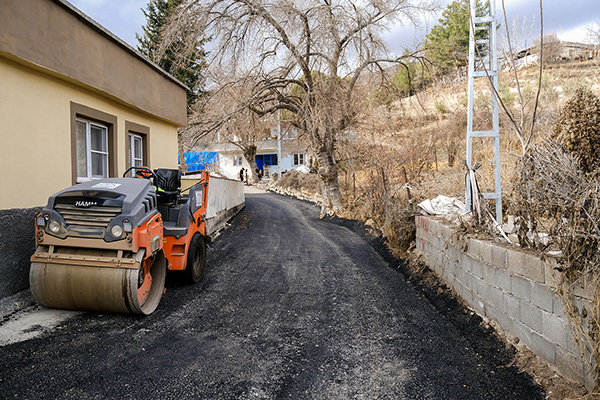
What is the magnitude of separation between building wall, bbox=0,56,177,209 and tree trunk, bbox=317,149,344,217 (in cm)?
1079

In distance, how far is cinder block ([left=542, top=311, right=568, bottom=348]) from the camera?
11.2ft

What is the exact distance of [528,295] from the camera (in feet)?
12.9

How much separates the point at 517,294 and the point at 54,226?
5006 mm

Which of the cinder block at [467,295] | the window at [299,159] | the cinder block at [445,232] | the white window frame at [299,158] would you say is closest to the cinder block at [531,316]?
the cinder block at [467,295]

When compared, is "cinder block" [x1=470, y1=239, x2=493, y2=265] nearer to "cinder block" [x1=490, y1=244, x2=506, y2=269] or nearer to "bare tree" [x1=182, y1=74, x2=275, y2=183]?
"cinder block" [x1=490, y1=244, x2=506, y2=269]

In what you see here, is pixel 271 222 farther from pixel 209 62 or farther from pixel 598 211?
pixel 598 211

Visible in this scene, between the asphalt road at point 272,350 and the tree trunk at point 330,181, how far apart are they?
1038 centimetres

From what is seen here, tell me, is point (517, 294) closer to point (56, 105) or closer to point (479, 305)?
point (479, 305)

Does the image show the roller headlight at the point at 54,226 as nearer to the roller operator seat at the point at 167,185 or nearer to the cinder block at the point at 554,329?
the roller operator seat at the point at 167,185

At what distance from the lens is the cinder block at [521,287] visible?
393 cm

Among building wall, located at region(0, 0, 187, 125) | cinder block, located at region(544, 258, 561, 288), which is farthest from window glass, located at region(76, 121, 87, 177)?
cinder block, located at region(544, 258, 561, 288)

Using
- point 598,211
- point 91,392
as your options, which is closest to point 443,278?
point 598,211

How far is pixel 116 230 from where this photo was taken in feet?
14.7

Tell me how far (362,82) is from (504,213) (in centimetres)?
1101
